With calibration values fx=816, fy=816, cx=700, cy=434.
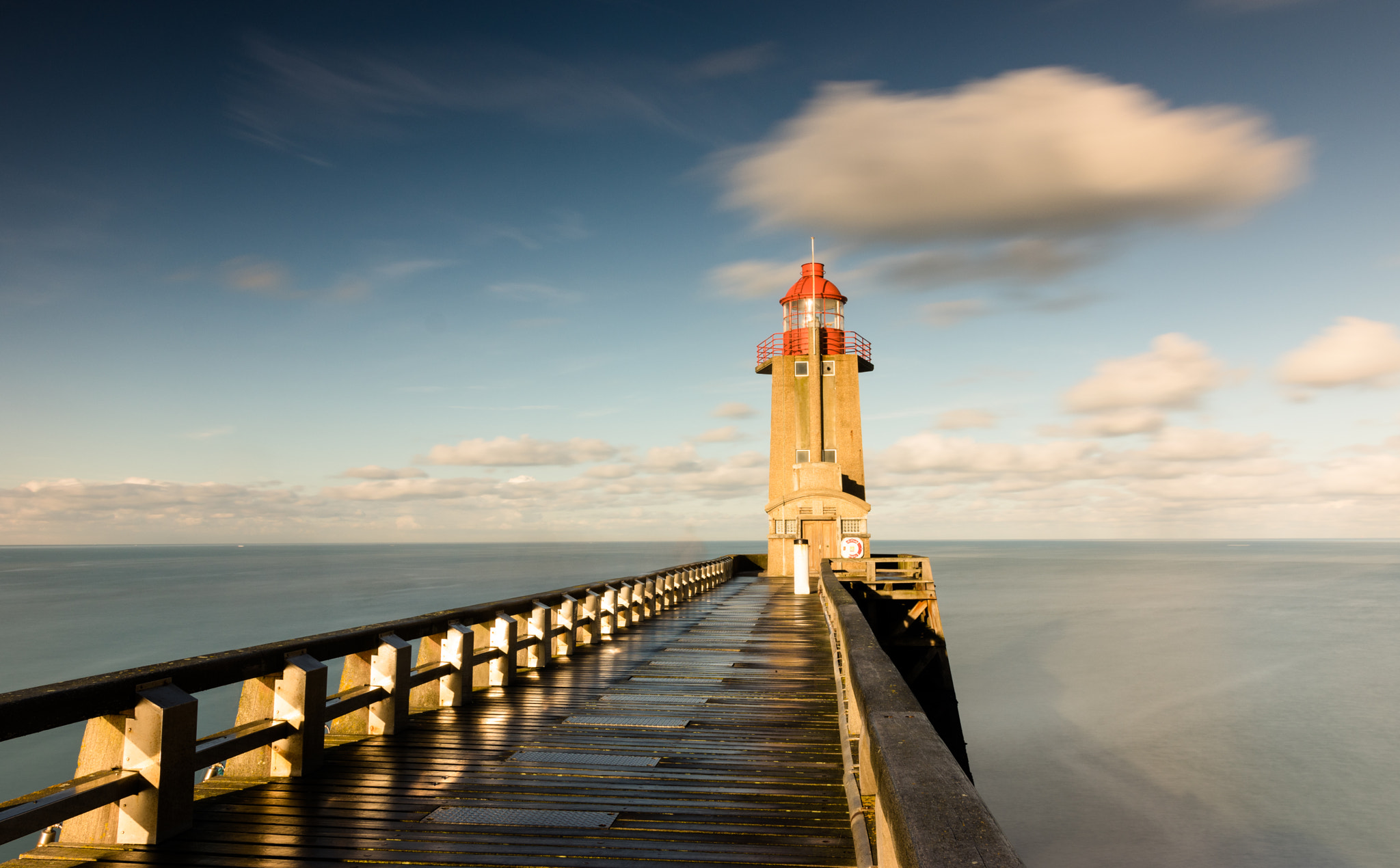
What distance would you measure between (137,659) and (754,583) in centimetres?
3708

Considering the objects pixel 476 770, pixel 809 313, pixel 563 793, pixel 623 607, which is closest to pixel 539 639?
pixel 476 770

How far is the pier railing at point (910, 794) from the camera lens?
1.85 m

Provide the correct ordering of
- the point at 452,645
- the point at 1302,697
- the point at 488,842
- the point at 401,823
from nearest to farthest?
the point at 488,842 < the point at 401,823 < the point at 452,645 < the point at 1302,697

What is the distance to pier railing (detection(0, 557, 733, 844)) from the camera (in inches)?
152

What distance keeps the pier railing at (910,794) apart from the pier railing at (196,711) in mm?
3354

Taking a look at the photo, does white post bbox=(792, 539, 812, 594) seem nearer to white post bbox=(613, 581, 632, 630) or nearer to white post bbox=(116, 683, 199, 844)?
white post bbox=(613, 581, 632, 630)

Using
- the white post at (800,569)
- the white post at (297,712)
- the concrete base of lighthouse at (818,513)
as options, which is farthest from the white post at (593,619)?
the concrete base of lighthouse at (818,513)

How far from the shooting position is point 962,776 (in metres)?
2.29

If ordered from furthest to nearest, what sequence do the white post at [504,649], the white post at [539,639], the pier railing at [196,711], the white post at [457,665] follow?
the white post at [539,639] → the white post at [504,649] → the white post at [457,665] → the pier railing at [196,711]

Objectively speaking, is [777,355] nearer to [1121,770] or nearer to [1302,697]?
[1121,770]

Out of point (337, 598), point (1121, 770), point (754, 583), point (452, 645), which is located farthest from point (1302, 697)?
point (337, 598)

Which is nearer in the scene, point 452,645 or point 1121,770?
point 452,645

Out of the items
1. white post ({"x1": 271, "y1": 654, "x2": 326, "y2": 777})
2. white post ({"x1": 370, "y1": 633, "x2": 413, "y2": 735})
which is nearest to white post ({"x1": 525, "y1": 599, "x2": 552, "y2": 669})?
white post ({"x1": 370, "y1": 633, "x2": 413, "y2": 735})

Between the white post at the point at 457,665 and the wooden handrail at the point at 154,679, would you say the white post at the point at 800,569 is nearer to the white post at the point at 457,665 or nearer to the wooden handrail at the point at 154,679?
the white post at the point at 457,665
